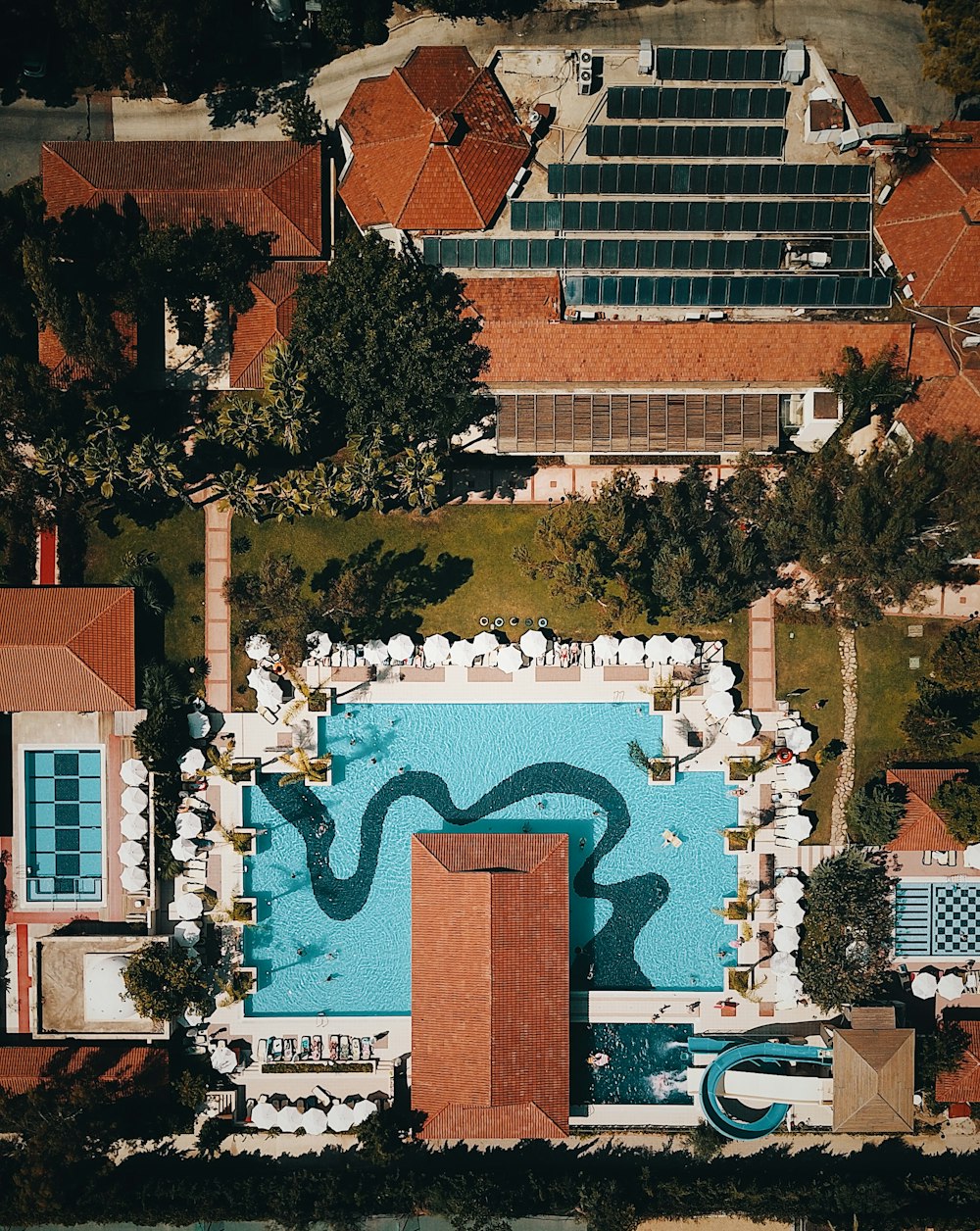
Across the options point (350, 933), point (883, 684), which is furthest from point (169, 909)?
point (883, 684)

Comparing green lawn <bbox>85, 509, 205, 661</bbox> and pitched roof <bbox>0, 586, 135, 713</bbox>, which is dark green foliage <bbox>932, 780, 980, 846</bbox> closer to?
green lawn <bbox>85, 509, 205, 661</bbox>

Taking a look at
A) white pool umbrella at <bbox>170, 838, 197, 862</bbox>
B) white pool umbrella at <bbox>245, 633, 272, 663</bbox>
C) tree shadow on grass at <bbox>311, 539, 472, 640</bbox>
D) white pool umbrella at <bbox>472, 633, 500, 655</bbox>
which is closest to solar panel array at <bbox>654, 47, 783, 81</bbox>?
tree shadow on grass at <bbox>311, 539, 472, 640</bbox>

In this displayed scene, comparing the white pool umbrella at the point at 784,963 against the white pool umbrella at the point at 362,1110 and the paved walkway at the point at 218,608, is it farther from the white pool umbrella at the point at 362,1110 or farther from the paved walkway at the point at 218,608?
the paved walkway at the point at 218,608

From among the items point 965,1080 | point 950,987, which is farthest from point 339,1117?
point 950,987

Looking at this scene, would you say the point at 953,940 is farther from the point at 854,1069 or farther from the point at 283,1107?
the point at 283,1107

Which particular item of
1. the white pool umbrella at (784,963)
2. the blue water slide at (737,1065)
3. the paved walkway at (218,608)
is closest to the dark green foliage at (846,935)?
the white pool umbrella at (784,963)

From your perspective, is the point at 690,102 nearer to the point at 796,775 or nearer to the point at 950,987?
the point at 796,775
